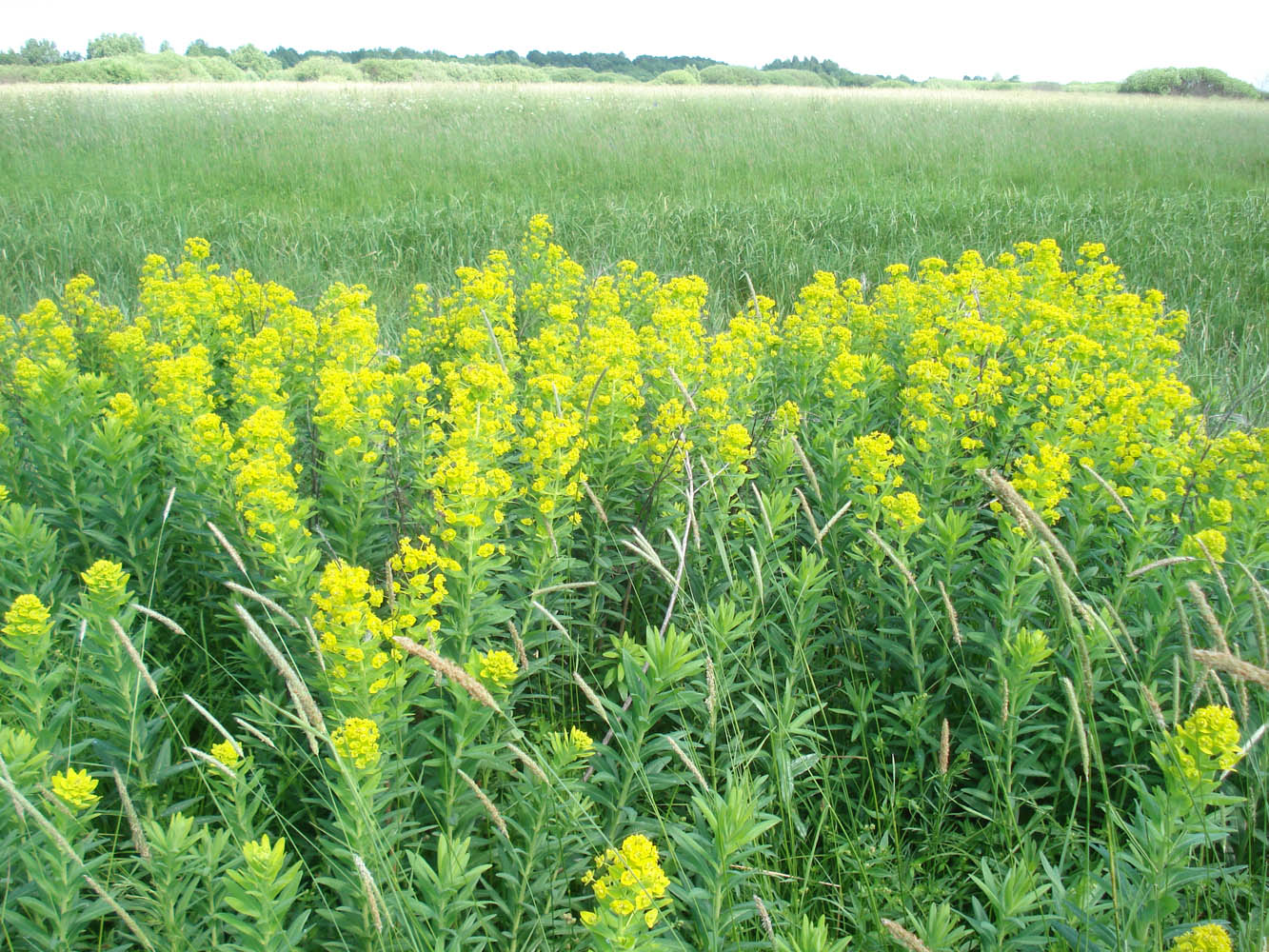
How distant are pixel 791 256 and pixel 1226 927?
20.8ft

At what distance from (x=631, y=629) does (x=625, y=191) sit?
7.79 m

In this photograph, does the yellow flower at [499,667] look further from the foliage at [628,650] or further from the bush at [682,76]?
the bush at [682,76]

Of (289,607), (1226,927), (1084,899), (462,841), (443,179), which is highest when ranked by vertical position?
(443,179)

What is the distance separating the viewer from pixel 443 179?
32.1 feet

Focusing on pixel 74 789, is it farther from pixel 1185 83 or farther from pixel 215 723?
pixel 1185 83

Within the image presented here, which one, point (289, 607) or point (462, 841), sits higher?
point (289, 607)

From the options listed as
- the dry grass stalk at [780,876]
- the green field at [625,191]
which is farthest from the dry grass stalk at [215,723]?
the green field at [625,191]

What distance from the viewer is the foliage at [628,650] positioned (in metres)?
1.62

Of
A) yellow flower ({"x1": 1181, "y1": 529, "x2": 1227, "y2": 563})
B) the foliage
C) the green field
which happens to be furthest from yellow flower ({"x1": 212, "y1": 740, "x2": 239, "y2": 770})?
the green field

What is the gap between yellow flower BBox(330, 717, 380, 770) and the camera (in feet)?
5.03

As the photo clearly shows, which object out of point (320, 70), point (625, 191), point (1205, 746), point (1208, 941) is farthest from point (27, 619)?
point (320, 70)

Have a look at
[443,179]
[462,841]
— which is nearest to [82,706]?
[462,841]

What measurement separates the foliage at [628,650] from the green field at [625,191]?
226cm

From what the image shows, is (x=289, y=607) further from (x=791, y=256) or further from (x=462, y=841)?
(x=791, y=256)
